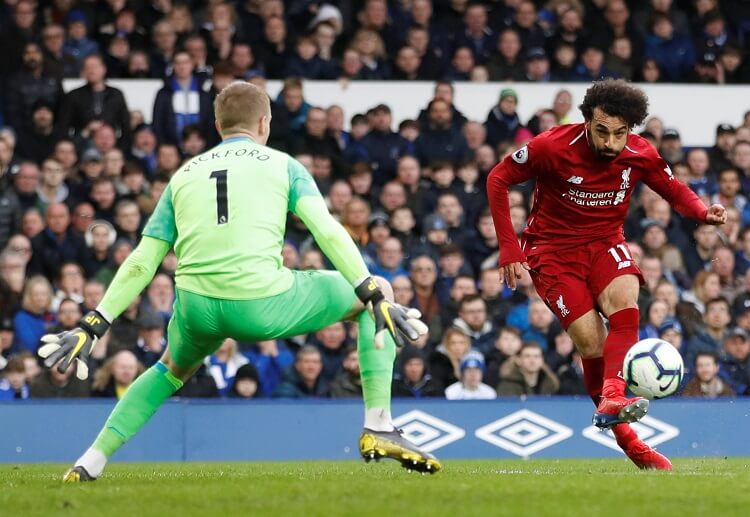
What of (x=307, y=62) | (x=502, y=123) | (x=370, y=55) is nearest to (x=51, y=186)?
(x=307, y=62)

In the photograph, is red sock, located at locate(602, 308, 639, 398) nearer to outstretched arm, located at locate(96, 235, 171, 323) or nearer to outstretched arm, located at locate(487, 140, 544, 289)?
outstretched arm, located at locate(487, 140, 544, 289)

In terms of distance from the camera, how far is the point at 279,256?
7.24 meters

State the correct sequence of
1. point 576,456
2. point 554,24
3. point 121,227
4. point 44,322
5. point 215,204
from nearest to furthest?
1. point 215,204
2. point 576,456
3. point 44,322
4. point 121,227
5. point 554,24

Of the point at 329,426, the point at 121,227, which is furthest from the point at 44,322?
the point at 329,426

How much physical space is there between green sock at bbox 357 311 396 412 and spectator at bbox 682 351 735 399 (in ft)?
23.1

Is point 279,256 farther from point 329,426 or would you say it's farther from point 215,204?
point 329,426

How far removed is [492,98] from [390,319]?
1134 cm

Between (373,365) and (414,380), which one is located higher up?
(373,365)

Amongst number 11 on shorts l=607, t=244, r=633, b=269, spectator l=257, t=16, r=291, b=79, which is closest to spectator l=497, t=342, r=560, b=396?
number 11 on shorts l=607, t=244, r=633, b=269

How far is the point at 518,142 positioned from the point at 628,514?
441 inches

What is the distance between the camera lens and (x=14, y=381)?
42.1 feet

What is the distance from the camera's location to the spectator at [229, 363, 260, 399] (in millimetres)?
13125

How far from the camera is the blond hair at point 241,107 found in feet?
24.3

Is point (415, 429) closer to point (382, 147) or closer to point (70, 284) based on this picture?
point (70, 284)
